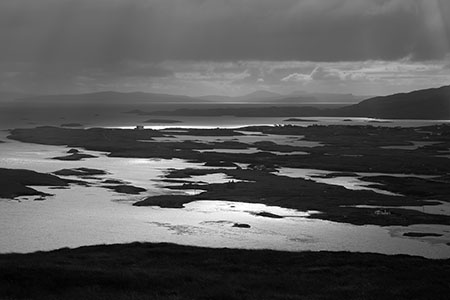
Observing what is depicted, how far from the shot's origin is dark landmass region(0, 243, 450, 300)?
111 feet

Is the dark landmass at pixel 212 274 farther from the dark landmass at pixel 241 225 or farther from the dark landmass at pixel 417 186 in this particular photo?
the dark landmass at pixel 417 186

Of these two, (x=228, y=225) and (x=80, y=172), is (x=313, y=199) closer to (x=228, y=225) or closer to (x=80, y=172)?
(x=228, y=225)

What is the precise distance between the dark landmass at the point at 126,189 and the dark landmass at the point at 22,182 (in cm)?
741

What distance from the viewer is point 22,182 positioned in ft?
278

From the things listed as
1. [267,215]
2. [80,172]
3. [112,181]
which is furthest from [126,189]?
[267,215]

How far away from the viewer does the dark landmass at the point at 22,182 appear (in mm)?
77125

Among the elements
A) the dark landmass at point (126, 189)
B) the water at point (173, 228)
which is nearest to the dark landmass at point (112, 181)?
the dark landmass at point (126, 189)

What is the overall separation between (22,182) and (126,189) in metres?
14.9

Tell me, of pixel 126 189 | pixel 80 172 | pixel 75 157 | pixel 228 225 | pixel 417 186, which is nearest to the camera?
pixel 228 225

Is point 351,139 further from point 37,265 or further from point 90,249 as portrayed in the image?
point 37,265

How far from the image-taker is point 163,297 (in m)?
31.9

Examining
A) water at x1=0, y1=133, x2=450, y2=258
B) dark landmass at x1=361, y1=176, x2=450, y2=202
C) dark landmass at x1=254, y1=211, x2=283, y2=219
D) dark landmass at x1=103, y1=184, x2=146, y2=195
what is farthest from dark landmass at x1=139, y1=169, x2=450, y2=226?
dark landmass at x1=103, y1=184, x2=146, y2=195

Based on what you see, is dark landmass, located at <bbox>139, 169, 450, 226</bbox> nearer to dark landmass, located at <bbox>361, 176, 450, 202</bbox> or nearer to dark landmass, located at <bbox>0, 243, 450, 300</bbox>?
dark landmass, located at <bbox>361, 176, 450, 202</bbox>

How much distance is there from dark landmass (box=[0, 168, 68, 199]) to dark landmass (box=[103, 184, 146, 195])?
24.3 ft
